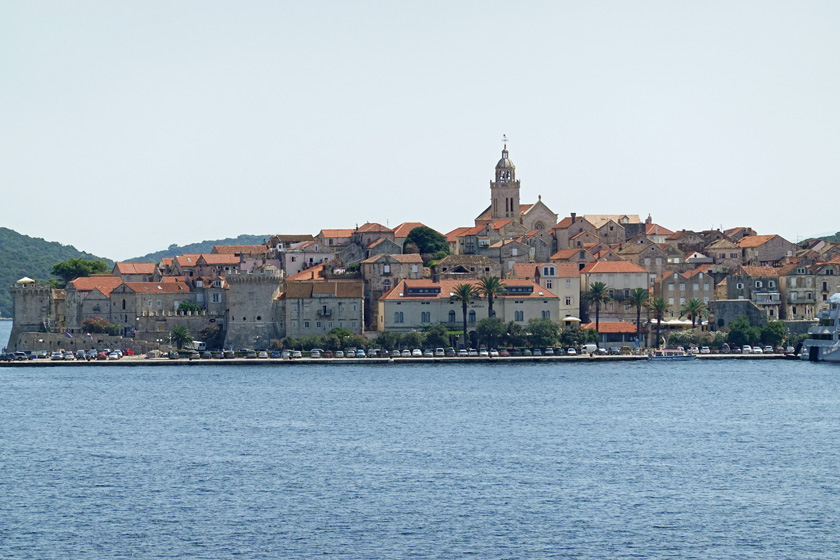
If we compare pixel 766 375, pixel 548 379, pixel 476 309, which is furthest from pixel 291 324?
pixel 766 375

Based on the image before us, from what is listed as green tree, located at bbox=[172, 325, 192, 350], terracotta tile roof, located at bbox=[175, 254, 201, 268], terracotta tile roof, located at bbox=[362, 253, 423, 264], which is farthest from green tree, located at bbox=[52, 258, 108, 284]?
terracotta tile roof, located at bbox=[362, 253, 423, 264]

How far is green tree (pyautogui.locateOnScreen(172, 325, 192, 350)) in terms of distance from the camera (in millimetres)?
114500

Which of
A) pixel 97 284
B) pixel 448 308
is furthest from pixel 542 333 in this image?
pixel 97 284

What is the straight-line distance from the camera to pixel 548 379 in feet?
309

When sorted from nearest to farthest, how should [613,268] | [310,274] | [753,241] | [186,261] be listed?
[613,268] → [310,274] → [753,241] → [186,261]

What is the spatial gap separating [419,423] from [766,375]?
35.4 meters

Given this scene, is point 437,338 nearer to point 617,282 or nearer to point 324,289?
point 324,289

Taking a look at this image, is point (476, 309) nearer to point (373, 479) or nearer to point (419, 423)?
point (419, 423)

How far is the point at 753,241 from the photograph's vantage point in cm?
13762

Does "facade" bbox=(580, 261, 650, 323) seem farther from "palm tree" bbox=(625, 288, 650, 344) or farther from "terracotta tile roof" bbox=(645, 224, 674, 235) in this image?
"terracotta tile roof" bbox=(645, 224, 674, 235)

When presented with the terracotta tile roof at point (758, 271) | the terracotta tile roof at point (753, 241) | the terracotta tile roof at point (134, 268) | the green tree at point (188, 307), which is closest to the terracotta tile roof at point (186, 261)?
the terracotta tile roof at point (134, 268)

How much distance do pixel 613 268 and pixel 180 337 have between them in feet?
114

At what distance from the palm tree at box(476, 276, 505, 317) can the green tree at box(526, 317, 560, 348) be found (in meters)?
3.47

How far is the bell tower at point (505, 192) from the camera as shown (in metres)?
145
